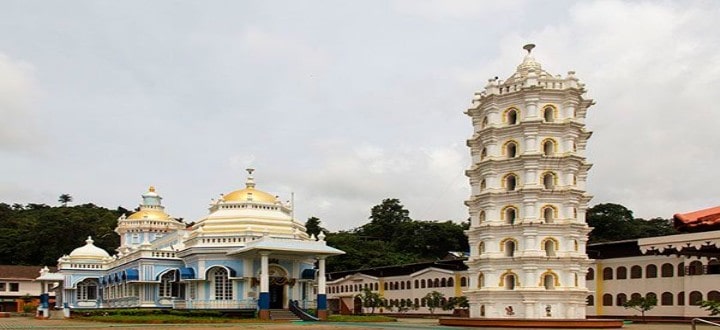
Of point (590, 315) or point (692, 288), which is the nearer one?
point (692, 288)

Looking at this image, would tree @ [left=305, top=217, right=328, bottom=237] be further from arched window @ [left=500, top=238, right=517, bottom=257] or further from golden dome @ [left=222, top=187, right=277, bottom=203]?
arched window @ [left=500, top=238, right=517, bottom=257]

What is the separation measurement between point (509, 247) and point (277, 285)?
47.2 feet

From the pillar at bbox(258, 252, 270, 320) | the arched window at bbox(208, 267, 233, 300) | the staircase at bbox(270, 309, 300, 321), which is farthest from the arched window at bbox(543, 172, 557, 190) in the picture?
the arched window at bbox(208, 267, 233, 300)

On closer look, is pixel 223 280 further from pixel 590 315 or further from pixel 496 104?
pixel 590 315

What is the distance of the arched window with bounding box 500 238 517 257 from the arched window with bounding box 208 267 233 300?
16.7 metres

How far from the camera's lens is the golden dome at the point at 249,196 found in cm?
4797

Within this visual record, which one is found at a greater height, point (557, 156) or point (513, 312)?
point (557, 156)

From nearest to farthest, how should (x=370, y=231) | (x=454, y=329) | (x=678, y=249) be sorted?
(x=678, y=249)
(x=454, y=329)
(x=370, y=231)

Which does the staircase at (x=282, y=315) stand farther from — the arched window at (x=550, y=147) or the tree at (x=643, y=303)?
the tree at (x=643, y=303)

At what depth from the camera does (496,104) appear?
40219 mm

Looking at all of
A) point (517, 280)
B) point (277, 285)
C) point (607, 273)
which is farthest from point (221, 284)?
point (607, 273)

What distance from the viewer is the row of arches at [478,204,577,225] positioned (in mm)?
38062

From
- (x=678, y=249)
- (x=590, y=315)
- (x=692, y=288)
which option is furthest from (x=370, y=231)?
(x=678, y=249)

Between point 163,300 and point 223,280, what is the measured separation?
19.3 ft
